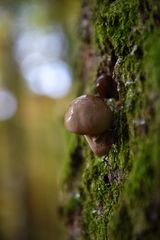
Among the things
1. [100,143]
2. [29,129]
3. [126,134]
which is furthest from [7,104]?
[126,134]

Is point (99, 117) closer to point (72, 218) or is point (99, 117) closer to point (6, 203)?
point (72, 218)

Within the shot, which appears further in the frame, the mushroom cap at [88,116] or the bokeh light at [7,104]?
the bokeh light at [7,104]

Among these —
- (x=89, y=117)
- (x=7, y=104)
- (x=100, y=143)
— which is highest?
(x=89, y=117)

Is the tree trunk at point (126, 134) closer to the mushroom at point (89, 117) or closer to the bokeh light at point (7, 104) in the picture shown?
the mushroom at point (89, 117)

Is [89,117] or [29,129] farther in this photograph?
[29,129]

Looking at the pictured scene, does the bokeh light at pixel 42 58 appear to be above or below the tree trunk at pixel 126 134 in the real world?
below

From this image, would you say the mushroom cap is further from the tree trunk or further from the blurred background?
the blurred background

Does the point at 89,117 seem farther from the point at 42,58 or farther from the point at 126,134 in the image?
the point at 42,58

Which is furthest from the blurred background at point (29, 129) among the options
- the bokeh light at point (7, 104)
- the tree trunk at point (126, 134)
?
the tree trunk at point (126, 134)
